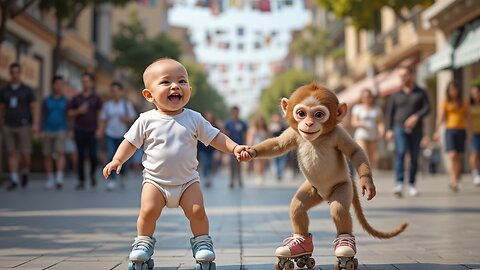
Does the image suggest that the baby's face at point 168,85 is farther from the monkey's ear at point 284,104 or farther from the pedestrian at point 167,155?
the monkey's ear at point 284,104

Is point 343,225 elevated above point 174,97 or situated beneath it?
situated beneath

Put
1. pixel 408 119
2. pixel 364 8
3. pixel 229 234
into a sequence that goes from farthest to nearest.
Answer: pixel 364 8 < pixel 408 119 < pixel 229 234

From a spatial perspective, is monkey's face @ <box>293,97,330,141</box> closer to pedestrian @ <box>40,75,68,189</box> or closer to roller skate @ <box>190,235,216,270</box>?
roller skate @ <box>190,235,216,270</box>

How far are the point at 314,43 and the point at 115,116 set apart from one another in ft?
138

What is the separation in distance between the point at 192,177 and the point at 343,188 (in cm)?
88

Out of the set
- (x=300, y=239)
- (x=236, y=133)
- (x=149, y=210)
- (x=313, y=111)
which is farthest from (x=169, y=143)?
(x=236, y=133)

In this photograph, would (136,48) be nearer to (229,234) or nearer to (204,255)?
(229,234)

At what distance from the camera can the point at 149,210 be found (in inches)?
144

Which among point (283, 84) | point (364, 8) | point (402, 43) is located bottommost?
point (364, 8)

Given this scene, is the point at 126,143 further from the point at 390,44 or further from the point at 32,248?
the point at 390,44

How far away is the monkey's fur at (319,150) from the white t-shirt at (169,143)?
0.36 meters

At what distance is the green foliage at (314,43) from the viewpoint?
169ft

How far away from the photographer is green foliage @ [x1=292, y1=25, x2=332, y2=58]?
51.6 metres

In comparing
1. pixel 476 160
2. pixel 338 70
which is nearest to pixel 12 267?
pixel 476 160
